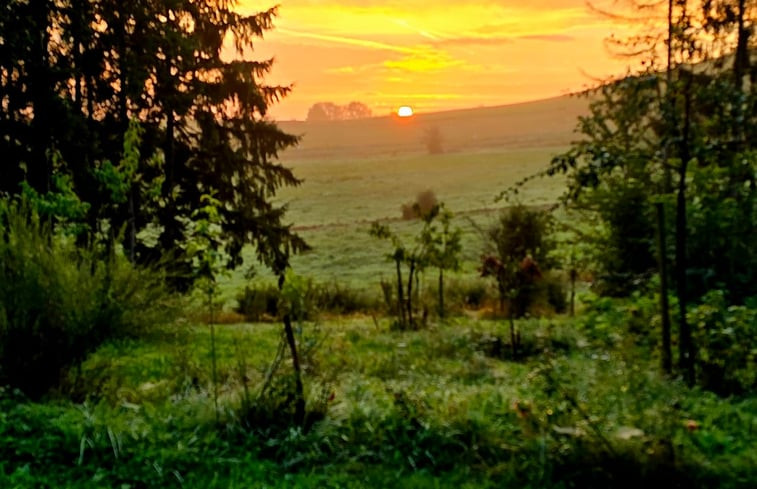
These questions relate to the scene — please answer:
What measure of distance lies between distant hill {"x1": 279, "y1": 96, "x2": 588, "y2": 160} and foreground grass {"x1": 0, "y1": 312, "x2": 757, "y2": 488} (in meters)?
53.7

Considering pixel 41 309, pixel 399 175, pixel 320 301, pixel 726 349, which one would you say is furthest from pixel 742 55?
pixel 399 175

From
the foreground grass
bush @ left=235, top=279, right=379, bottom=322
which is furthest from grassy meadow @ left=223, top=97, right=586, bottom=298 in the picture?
the foreground grass

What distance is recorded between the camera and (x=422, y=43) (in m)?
16.4

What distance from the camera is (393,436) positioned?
379 centimetres

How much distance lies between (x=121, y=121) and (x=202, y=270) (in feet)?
26.6

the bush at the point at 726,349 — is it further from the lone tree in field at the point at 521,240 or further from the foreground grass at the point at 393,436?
the lone tree in field at the point at 521,240

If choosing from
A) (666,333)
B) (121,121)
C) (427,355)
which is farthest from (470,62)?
(666,333)

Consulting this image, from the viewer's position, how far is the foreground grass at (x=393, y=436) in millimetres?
3344

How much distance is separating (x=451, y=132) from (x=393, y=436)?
6481cm

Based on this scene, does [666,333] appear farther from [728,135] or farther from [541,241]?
→ [541,241]

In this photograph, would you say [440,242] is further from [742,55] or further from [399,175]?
[399,175]

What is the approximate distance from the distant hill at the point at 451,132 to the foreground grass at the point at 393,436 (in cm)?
5370

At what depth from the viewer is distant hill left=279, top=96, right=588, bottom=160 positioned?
60.7 m

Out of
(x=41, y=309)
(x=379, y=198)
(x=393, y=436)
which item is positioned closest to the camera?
(x=393, y=436)
